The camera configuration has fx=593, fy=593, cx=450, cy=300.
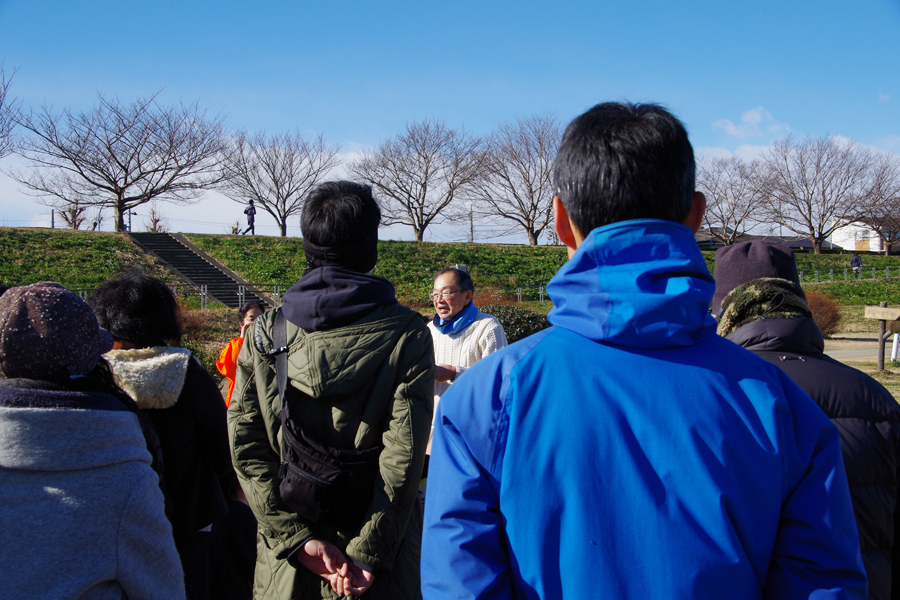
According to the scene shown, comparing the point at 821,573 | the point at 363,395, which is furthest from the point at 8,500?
the point at 821,573

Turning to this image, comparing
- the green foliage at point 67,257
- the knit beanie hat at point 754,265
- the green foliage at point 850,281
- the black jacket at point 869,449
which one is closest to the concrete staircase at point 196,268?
the green foliage at point 67,257

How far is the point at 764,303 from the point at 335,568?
1746 millimetres

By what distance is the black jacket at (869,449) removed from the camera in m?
1.71

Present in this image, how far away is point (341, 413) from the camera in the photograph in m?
2.08

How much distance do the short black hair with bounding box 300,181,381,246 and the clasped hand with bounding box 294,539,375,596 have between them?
108cm

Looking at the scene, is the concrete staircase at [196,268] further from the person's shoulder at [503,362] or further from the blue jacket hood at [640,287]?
the blue jacket hood at [640,287]

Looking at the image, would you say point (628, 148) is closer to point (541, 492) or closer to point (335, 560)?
point (541, 492)

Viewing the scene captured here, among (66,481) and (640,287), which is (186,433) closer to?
(66,481)

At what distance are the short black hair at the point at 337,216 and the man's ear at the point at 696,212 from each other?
1.29 m

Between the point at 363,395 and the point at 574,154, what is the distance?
3.97 ft

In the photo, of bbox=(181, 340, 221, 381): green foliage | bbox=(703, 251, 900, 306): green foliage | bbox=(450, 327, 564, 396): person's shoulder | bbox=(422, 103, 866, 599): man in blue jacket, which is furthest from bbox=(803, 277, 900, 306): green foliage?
bbox=(450, 327, 564, 396): person's shoulder

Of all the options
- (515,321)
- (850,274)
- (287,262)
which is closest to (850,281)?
(850,274)

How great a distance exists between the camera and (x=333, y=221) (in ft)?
7.25

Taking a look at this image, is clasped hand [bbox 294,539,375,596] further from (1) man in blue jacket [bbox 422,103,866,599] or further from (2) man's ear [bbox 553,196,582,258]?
(2) man's ear [bbox 553,196,582,258]
